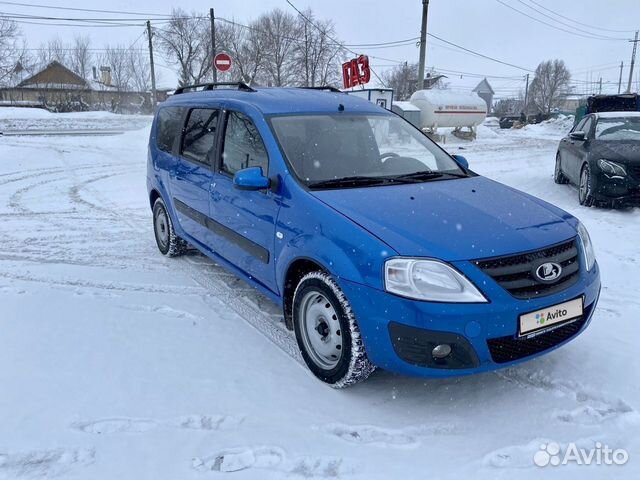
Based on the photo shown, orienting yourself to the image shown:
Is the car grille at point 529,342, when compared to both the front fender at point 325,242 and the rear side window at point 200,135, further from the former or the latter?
the rear side window at point 200,135

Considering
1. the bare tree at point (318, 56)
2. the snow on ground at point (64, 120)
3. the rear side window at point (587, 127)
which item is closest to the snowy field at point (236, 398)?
the rear side window at point (587, 127)

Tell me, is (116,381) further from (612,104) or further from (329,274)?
(612,104)

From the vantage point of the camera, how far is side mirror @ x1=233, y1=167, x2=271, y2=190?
11.3 ft

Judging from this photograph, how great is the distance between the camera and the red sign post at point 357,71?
17.8m

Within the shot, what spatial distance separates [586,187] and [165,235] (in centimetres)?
650

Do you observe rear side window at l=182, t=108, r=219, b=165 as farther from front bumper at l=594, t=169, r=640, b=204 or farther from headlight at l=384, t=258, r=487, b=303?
front bumper at l=594, t=169, r=640, b=204

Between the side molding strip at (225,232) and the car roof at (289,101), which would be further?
the car roof at (289,101)

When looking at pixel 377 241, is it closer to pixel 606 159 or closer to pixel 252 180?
pixel 252 180

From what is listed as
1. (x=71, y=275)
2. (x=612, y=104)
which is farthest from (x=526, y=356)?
(x=612, y=104)

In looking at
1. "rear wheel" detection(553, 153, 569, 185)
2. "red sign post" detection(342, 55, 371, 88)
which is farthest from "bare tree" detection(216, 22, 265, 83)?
"rear wheel" detection(553, 153, 569, 185)

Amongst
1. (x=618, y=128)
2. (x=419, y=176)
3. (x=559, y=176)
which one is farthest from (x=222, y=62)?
(x=419, y=176)

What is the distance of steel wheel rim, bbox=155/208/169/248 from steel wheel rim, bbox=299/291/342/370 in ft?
9.72

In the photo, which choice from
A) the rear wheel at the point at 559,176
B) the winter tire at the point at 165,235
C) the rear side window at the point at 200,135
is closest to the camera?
the rear side window at the point at 200,135

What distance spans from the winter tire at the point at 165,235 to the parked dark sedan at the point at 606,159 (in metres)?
6.20
